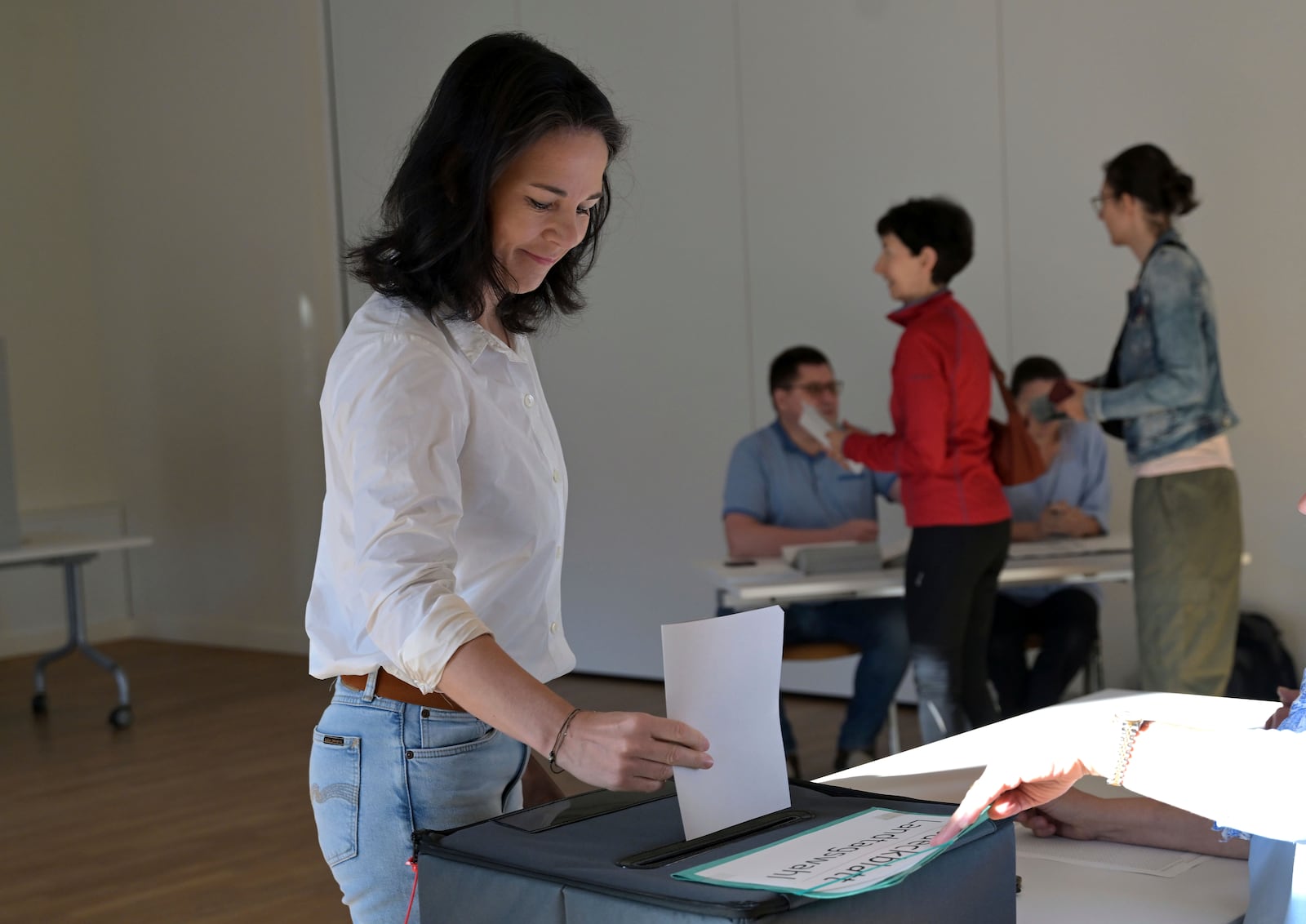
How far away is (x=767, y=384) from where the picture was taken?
19.4 ft

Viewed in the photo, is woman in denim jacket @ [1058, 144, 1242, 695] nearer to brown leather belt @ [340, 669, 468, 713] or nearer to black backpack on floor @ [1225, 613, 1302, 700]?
black backpack on floor @ [1225, 613, 1302, 700]

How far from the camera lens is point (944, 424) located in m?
3.87

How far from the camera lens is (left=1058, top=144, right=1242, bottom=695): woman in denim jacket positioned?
387cm

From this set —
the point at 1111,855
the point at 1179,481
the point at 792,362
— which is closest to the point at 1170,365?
the point at 1179,481

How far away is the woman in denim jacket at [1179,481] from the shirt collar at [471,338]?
2957 mm

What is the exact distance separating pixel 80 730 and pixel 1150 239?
15.3ft

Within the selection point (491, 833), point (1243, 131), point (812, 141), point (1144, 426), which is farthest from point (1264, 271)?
point (491, 833)

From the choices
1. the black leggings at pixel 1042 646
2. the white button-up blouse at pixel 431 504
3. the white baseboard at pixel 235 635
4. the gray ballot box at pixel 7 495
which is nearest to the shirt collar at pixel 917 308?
the black leggings at pixel 1042 646

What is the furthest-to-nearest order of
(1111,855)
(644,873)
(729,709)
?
1. (1111,855)
2. (729,709)
3. (644,873)

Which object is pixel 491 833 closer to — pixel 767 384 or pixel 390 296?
pixel 390 296

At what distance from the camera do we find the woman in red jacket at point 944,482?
3.83 m

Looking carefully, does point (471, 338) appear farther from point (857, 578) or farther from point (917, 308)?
point (857, 578)

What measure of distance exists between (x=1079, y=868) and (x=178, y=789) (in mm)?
4078

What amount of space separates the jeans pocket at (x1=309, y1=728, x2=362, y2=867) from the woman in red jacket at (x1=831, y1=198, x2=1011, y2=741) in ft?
8.70
